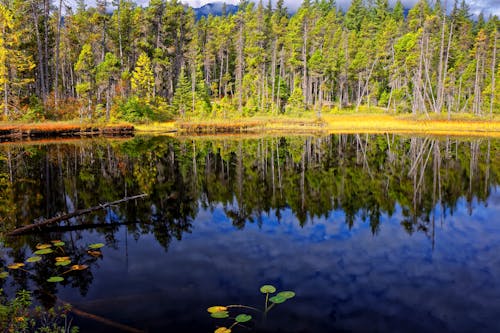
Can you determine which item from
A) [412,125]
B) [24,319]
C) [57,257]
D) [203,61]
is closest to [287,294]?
[24,319]

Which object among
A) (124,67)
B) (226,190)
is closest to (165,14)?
(124,67)

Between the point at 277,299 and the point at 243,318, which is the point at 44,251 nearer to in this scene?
the point at 243,318

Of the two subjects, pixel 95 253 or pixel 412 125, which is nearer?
pixel 95 253

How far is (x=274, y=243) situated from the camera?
9.66 meters

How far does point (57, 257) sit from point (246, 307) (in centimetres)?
454

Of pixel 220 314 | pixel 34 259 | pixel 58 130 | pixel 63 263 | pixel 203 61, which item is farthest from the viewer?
pixel 203 61

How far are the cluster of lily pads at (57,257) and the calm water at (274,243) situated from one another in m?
0.17

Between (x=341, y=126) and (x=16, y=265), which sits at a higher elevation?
(x=341, y=126)

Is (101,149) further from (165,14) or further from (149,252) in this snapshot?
(165,14)

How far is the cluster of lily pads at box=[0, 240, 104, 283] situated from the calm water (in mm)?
166

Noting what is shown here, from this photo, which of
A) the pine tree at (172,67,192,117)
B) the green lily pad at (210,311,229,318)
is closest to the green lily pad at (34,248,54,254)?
the green lily pad at (210,311,229,318)

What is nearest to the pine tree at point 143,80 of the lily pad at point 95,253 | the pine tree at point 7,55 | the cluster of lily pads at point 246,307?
the pine tree at point 7,55

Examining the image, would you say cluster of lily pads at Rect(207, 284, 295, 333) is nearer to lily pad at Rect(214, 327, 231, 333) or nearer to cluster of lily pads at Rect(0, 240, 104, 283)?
lily pad at Rect(214, 327, 231, 333)

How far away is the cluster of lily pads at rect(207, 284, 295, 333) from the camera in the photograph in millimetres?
5809
